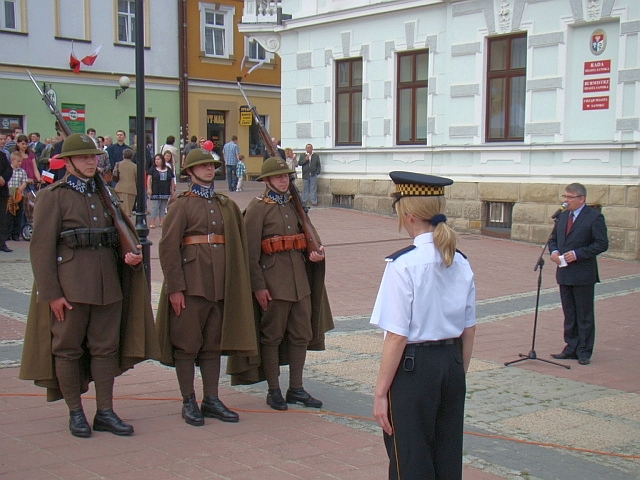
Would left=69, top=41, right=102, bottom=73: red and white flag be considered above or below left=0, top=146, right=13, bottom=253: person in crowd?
above

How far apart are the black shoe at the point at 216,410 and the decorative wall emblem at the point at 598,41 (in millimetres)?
12419

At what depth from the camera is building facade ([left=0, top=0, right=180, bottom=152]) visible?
93.1 ft

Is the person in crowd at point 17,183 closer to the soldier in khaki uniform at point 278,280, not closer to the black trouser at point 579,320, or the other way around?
Answer: the soldier in khaki uniform at point 278,280

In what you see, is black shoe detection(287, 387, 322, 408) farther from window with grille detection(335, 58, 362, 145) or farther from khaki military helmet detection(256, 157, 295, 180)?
window with grille detection(335, 58, 362, 145)

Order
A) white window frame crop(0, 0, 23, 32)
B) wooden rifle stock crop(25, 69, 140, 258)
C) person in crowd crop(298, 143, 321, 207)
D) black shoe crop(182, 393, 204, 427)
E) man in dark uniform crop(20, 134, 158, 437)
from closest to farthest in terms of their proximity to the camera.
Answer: man in dark uniform crop(20, 134, 158, 437) < wooden rifle stock crop(25, 69, 140, 258) < black shoe crop(182, 393, 204, 427) < person in crowd crop(298, 143, 321, 207) < white window frame crop(0, 0, 23, 32)

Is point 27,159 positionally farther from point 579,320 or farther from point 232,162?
point 579,320

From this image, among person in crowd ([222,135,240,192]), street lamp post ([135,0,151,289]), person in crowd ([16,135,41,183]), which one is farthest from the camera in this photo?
person in crowd ([222,135,240,192])

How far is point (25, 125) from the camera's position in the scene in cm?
2875

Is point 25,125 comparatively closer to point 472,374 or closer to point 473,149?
point 473,149

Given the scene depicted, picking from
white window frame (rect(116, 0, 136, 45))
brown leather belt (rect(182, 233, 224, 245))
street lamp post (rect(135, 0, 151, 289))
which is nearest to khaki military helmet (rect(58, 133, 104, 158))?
brown leather belt (rect(182, 233, 224, 245))

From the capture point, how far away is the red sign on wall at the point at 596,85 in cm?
1559

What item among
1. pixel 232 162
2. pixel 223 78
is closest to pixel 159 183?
pixel 232 162

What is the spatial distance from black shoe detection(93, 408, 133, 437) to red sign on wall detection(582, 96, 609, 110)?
41.6ft

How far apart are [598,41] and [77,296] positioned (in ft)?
43.1
